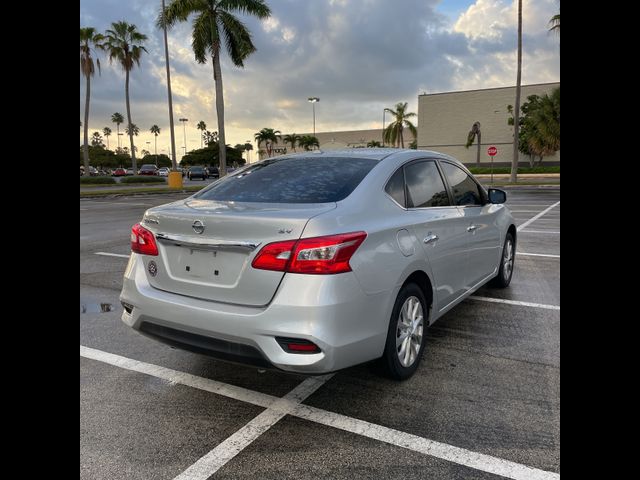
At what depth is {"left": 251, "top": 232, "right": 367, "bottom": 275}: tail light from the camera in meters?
2.78

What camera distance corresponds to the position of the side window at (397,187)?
3.58m

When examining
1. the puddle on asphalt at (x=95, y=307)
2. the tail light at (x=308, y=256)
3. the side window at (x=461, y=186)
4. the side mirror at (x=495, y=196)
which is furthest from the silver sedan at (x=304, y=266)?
the puddle on asphalt at (x=95, y=307)

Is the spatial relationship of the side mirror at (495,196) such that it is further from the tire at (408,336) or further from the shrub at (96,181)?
the shrub at (96,181)

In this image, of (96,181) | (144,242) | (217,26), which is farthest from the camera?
(96,181)

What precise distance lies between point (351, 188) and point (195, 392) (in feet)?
5.76

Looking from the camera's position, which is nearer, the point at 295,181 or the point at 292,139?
the point at 295,181

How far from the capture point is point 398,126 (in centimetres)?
6775

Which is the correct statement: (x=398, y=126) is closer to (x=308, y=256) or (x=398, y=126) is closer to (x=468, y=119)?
(x=468, y=119)

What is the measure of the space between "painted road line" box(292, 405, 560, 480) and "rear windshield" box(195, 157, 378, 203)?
4.43ft

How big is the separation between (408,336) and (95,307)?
3669 mm

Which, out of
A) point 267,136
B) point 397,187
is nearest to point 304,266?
point 397,187
